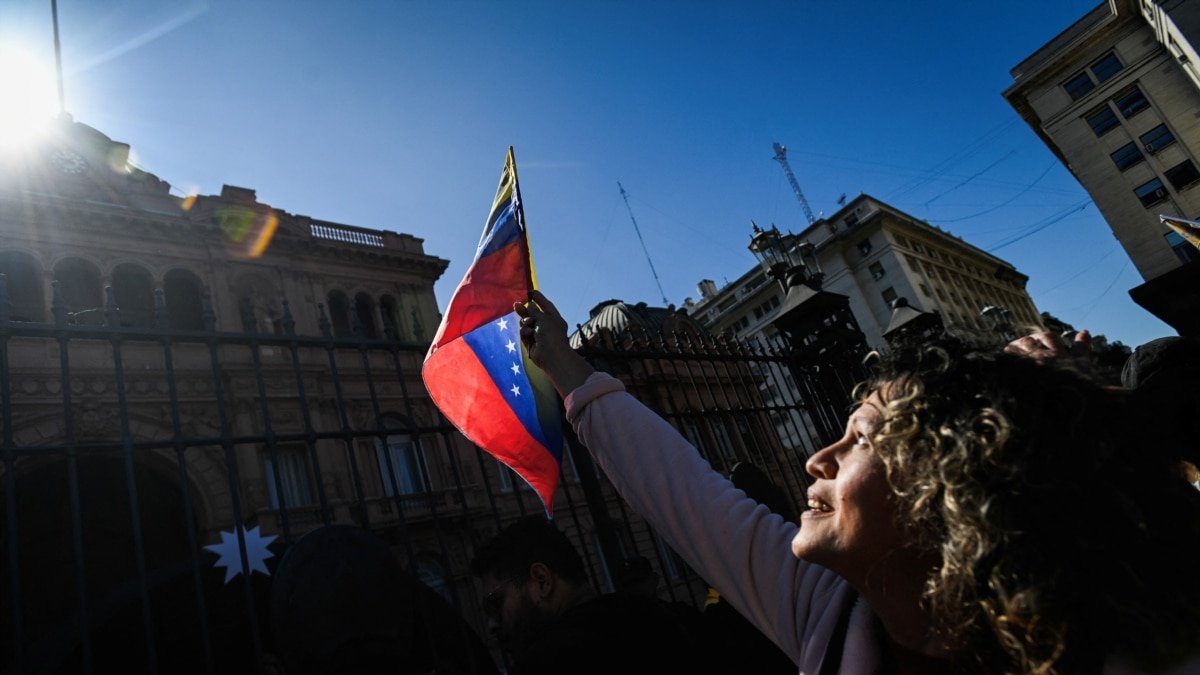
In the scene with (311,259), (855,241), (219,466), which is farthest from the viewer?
(855,241)

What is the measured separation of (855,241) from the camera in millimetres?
56781

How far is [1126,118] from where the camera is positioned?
39344mm

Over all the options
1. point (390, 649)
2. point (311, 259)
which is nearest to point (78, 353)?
point (311, 259)

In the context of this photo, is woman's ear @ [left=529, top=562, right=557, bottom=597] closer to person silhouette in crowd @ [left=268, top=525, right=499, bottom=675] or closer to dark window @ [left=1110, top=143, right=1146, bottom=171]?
person silhouette in crowd @ [left=268, top=525, right=499, bottom=675]

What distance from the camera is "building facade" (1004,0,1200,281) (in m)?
37.4

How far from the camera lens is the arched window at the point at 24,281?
1497 cm

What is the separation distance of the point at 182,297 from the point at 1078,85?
160 ft

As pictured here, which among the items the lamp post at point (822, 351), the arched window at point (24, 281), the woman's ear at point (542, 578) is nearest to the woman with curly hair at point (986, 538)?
the woman's ear at point (542, 578)

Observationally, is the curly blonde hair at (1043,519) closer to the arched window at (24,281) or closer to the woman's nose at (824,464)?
the woman's nose at (824,464)

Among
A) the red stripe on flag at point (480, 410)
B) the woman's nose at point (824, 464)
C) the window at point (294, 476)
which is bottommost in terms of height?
the woman's nose at point (824, 464)

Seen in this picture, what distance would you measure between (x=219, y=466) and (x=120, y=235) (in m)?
6.66

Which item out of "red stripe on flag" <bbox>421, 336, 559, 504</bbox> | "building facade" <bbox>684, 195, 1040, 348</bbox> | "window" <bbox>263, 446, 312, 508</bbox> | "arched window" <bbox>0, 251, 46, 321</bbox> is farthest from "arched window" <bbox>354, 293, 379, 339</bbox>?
"building facade" <bbox>684, 195, 1040, 348</bbox>

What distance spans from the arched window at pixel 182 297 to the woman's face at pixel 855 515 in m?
19.0

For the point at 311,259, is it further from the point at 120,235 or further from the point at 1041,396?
the point at 1041,396
